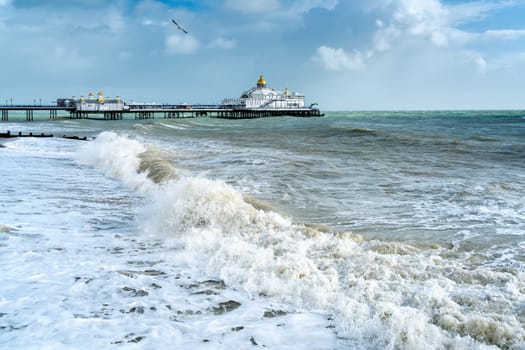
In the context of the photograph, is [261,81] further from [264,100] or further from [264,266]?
[264,266]

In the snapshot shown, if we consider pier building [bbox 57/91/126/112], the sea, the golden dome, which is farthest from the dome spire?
the sea

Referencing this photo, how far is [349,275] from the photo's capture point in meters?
5.29

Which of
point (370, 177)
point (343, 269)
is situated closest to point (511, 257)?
point (343, 269)

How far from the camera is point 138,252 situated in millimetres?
6570

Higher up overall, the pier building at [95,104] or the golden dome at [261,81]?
the golden dome at [261,81]

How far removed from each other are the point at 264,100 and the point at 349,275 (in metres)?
95.0

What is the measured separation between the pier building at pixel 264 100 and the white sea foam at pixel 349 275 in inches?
3541

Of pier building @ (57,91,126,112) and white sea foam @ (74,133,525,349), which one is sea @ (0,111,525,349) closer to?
white sea foam @ (74,133,525,349)

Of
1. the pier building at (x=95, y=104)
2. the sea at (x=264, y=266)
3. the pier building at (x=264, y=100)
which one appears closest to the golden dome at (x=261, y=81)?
the pier building at (x=264, y=100)

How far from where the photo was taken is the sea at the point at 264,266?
4.12m

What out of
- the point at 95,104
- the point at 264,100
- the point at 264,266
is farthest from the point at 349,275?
the point at 264,100

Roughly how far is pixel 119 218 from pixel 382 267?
193 inches

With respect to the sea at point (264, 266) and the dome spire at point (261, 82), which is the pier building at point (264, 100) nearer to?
the dome spire at point (261, 82)

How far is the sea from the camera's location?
13.5ft
